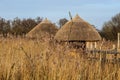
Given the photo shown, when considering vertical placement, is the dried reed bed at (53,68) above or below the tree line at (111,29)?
below

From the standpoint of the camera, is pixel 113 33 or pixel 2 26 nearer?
pixel 2 26

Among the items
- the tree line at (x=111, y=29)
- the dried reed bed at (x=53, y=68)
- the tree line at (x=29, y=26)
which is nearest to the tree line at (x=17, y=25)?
the tree line at (x=29, y=26)

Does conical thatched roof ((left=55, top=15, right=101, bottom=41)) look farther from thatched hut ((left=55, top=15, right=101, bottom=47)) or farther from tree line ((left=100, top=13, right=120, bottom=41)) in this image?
tree line ((left=100, top=13, right=120, bottom=41))

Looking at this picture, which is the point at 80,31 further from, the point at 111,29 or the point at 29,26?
the point at 111,29

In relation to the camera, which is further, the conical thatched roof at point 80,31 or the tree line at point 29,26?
the tree line at point 29,26

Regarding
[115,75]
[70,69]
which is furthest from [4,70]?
[115,75]

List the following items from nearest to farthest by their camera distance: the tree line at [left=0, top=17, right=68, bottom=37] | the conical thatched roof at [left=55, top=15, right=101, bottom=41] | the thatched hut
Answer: the thatched hut
the conical thatched roof at [left=55, top=15, right=101, bottom=41]
the tree line at [left=0, top=17, right=68, bottom=37]

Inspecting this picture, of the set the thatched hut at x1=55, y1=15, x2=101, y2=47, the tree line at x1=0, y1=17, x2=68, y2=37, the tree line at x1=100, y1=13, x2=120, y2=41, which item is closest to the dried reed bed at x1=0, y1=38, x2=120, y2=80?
the thatched hut at x1=55, y1=15, x2=101, y2=47

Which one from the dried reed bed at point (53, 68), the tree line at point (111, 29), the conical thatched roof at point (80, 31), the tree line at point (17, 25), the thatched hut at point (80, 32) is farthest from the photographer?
the tree line at point (111, 29)

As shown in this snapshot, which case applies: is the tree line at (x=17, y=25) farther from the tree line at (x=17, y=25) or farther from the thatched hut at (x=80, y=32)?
the thatched hut at (x=80, y=32)

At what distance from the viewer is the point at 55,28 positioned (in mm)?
26562

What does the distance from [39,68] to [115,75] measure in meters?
0.93

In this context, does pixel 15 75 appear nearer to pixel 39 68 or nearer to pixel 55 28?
pixel 39 68

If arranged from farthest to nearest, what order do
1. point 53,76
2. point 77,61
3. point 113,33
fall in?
point 113,33 < point 77,61 < point 53,76
